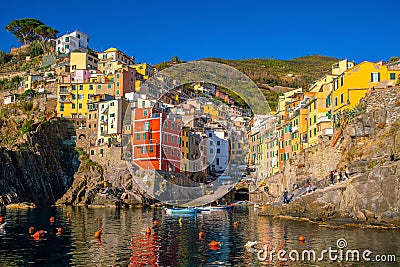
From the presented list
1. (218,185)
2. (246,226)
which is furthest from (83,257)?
(218,185)

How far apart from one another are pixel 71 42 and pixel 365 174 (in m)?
112

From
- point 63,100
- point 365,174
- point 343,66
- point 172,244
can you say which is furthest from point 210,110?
point 172,244

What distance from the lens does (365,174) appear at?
132 feet

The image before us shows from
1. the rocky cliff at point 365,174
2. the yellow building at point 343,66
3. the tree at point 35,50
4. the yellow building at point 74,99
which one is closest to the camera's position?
the rocky cliff at point 365,174

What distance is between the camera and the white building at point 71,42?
5251 inches

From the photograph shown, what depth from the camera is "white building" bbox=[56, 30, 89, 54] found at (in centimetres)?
13338

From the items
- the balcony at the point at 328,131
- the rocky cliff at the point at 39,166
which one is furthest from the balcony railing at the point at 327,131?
the rocky cliff at the point at 39,166

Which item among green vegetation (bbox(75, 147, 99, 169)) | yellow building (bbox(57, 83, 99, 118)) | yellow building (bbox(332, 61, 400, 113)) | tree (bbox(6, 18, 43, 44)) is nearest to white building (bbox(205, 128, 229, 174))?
green vegetation (bbox(75, 147, 99, 169))

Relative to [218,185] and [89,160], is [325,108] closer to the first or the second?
[218,185]

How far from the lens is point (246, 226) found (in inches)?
1789

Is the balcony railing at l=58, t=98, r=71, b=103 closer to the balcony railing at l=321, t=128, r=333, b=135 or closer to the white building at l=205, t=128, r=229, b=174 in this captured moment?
the white building at l=205, t=128, r=229, b=174

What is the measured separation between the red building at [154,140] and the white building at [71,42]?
180ft

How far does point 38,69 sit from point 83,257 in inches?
4266

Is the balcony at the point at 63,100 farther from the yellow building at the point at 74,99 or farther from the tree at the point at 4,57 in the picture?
the tree at the point at 4,57
